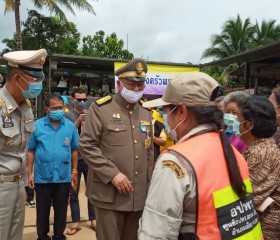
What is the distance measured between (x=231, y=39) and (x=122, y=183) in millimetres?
27115

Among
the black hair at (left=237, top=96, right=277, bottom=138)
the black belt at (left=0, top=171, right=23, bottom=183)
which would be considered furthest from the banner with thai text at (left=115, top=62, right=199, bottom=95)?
the black hair at (left=237, top=96, right=277, bottom=138)

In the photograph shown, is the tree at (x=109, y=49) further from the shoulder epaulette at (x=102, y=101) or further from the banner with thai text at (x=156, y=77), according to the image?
the shoulder epaulette at (x=102, y=101)

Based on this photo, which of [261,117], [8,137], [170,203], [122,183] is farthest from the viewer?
[122,183]

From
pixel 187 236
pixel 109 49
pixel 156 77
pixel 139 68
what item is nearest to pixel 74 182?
pixel 139 68

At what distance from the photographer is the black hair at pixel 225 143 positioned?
60.1 inches

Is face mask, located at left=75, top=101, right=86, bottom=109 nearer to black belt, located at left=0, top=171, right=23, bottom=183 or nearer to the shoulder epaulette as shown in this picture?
the shoulder epaulette

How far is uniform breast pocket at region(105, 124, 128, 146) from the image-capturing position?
290 cm

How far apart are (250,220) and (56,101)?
289 cm

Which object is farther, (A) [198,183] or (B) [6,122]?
(B) [6,122]

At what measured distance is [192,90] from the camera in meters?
1.58

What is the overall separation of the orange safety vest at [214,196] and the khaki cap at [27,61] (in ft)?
5.33

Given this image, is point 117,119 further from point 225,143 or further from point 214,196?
point 214,196

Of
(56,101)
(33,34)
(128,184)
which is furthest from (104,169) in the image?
(33,34)

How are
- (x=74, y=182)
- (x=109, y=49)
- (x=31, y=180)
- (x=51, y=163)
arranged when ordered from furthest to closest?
1. (x=109, y=49)
2. (x=74, y=182)
3. (x=51, y=163)
4. (x=31, y=180)
